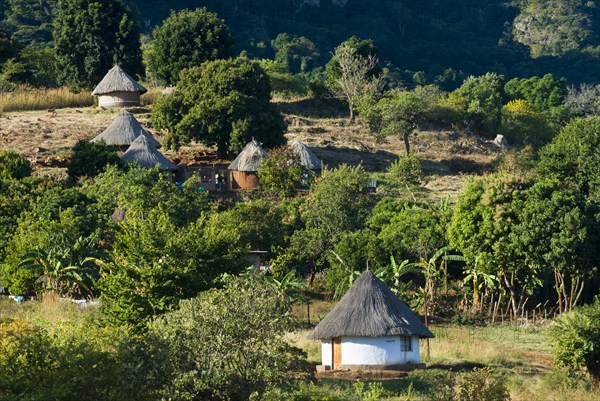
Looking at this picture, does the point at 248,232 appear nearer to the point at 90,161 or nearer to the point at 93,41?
Result: the point at 90,161

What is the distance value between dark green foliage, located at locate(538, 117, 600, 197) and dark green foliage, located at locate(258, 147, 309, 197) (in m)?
10.8

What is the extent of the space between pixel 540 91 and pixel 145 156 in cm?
5500

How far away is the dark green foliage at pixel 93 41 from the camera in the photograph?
76625 millimetres

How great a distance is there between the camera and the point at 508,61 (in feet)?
527

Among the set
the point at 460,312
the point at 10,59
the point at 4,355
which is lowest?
the point at 460,312

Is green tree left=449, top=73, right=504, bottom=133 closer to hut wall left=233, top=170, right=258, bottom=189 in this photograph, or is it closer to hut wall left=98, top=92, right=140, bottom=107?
hut wall left=98, top=92, right=140, bottom=107

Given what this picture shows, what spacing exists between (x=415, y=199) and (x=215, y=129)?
396 inches

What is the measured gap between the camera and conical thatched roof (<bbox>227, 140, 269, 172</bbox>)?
60719mm

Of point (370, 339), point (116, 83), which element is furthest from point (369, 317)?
point (116, 83)

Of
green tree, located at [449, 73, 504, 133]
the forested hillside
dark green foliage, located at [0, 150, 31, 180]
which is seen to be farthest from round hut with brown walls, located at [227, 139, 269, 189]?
the forested hillside

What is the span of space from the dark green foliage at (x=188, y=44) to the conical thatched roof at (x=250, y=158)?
12782mm

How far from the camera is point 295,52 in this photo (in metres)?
143

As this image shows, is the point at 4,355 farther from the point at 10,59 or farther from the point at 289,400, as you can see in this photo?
the point at 10,59

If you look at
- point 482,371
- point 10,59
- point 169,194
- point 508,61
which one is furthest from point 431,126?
point 508,61
